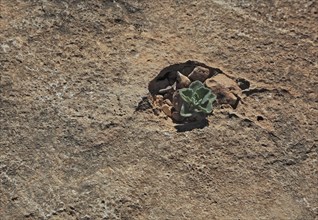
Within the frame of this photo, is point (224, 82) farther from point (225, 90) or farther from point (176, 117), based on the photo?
point (176, 117)

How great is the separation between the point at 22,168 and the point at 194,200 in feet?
2.18

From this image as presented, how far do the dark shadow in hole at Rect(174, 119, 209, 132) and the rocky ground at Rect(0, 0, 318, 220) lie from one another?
0.08 feet

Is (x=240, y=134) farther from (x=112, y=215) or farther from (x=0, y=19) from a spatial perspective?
(x=0, y=19)

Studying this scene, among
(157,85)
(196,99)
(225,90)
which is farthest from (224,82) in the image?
(157,85)

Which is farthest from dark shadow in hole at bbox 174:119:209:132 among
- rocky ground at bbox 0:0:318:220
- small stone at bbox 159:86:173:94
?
small stone at bbox 159:86:173:94

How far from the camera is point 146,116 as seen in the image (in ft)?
8.78

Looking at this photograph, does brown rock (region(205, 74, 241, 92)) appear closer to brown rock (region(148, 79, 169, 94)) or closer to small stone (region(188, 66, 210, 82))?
small stone (region(188, 66, 210, 82))

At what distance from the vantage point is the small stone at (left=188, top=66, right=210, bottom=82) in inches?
109

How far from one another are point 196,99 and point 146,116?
0.21 m

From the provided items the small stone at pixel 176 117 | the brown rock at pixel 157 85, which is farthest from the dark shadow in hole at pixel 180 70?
the small stone at pixel 176 117

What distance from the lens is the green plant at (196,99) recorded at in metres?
2.66

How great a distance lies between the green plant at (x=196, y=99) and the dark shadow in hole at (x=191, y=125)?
0.11 ft

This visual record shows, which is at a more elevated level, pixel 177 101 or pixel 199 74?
pixel 199 74

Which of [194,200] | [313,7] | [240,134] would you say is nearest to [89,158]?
[194,200]
